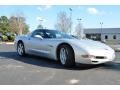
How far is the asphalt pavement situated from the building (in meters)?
80.5

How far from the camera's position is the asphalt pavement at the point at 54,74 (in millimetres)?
6723

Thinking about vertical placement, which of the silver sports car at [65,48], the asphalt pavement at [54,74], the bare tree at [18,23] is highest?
the bare tree at [18,23]

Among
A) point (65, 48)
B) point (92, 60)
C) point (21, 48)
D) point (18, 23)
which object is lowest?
point (92, 60)

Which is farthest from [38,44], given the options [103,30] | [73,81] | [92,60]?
[103,30]

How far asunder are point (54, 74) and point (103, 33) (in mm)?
84166

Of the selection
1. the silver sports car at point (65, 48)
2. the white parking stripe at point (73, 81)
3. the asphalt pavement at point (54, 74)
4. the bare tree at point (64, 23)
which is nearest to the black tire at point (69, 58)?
the silver sports car at point (65, 48)

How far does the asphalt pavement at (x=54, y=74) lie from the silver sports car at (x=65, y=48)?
28 cm

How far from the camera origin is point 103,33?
297 feet

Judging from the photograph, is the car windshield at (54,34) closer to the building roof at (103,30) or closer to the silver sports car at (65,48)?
the silver sports car at (65,48)

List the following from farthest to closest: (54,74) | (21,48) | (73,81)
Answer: (21,48), (54,74), (73,81)

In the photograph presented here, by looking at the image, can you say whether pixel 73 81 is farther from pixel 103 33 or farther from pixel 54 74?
pixel 103 33

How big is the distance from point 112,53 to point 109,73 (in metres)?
1.17

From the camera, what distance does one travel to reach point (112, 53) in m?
8.90
